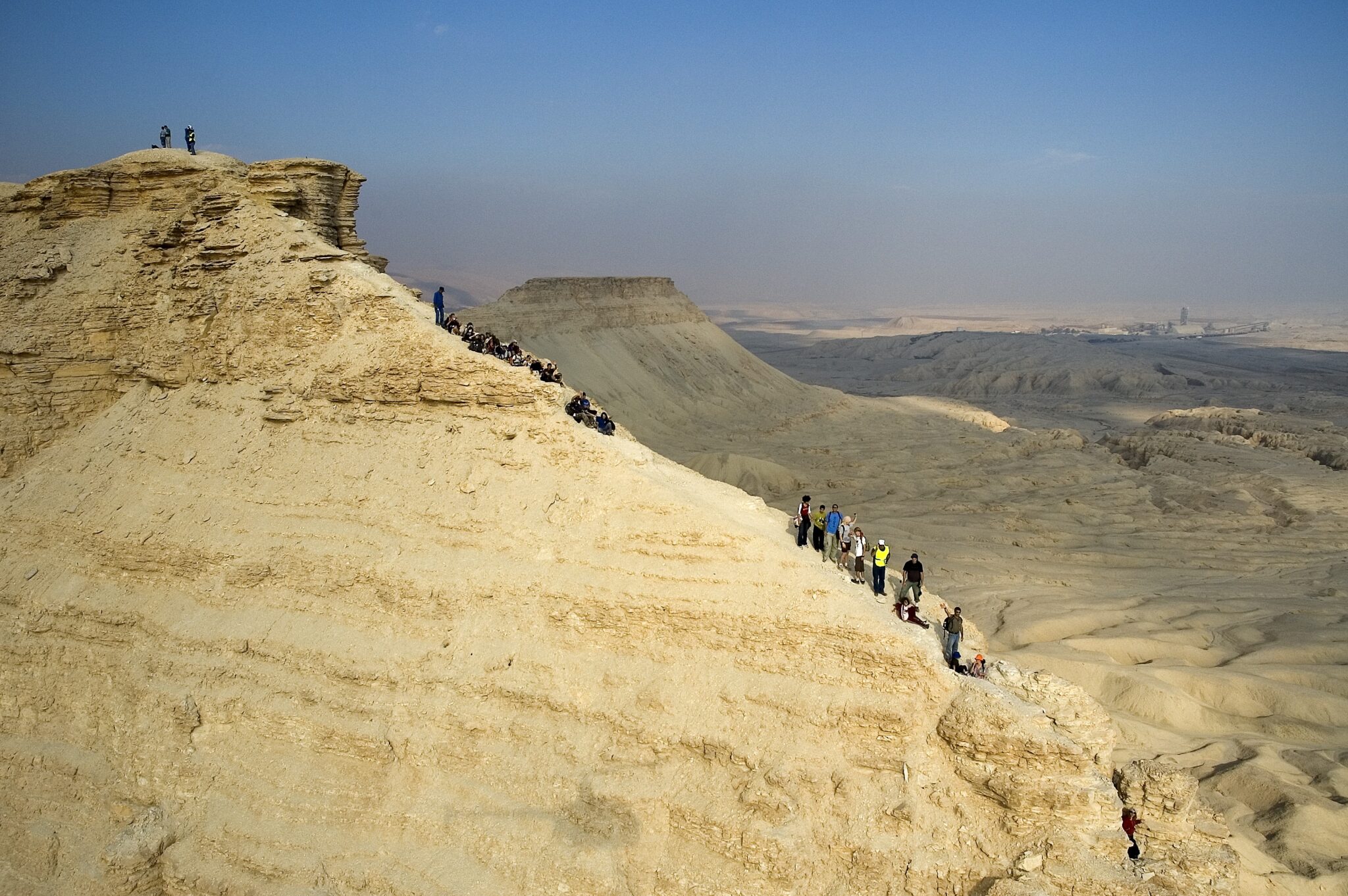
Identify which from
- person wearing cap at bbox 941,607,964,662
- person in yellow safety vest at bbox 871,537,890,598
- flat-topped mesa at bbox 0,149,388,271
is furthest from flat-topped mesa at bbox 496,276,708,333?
person wearing cap at bbox 941,607,964,662

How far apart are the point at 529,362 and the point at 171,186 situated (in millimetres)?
6693

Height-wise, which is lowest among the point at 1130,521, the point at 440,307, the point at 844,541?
the point at 1130,521

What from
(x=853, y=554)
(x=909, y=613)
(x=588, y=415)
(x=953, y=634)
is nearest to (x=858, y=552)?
(x=853, y=554)

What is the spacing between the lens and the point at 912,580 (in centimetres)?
1060

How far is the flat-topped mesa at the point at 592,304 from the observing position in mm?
43812

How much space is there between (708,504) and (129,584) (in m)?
8.00

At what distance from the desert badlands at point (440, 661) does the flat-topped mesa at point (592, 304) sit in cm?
2812

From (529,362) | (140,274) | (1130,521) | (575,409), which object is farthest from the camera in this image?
(1130,521)

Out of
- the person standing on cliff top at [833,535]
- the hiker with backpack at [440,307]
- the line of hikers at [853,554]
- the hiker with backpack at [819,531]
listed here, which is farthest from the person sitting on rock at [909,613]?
the hiker with backpack at [440,307]

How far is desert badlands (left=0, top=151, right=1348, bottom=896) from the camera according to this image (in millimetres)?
8688

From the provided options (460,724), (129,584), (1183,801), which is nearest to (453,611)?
(460,724)

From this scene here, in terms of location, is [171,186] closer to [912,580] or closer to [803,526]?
[803,526]

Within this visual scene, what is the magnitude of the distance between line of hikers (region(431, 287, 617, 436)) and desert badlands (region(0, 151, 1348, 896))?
870mm

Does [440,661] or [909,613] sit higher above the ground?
[909,613]
